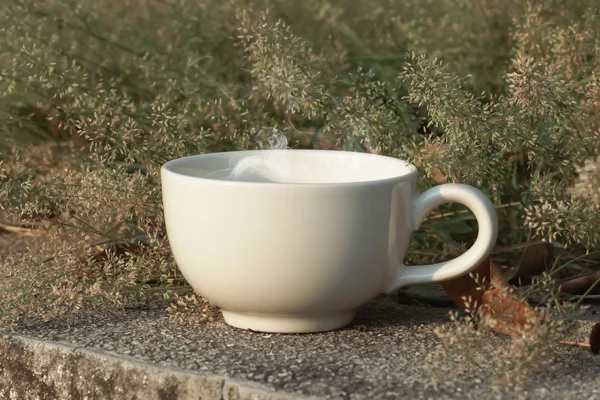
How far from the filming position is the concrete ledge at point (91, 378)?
104 cm

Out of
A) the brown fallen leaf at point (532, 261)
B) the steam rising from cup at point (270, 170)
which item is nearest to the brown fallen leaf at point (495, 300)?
the brown fallen leaf at point (532, 261)

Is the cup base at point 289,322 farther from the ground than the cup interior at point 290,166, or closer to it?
closer to it

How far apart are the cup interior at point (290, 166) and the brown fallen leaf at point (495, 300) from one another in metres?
0.18

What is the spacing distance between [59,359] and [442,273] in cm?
49

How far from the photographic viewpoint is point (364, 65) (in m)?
1.96

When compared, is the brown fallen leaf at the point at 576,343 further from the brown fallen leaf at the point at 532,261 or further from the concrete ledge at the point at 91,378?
the concrete ledge at the point at 91,378

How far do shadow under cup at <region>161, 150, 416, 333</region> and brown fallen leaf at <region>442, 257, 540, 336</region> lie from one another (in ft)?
0.41

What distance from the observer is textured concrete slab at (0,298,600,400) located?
1021mm

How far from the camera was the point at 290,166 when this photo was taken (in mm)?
1346

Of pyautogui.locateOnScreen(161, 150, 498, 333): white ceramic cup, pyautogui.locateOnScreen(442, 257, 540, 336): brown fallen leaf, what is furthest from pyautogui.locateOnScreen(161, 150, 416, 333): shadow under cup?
pyautogui.locateOnScreen(442, 257, 540, 336): brown fallen leaf

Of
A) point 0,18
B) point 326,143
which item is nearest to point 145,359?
point 326,143

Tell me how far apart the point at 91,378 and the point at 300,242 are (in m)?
0.31

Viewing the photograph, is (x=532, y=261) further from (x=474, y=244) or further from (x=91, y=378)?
(x=91, y=378)

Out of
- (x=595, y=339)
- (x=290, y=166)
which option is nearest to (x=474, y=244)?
(x=595, y=339)
